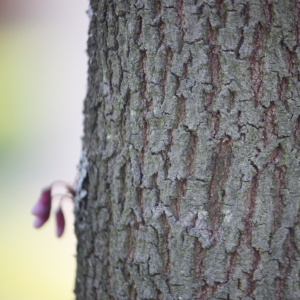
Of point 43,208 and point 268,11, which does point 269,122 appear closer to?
point 268,11

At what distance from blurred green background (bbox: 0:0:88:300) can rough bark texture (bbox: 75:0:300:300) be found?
2.28m

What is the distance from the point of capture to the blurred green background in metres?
3.54

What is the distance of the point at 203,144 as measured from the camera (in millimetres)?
1210

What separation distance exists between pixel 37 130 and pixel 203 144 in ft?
12.4

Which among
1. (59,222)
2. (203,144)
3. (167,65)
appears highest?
(167,65)

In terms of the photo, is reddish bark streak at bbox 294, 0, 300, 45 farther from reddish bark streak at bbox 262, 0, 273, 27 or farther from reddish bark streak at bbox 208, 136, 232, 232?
reddish bark streak at bbox 208, 136, 232, 232

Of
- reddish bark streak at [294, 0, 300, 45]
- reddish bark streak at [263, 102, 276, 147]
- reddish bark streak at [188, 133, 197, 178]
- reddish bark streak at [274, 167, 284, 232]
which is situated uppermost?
reddish bark streak at [294, 0, 300, 45]

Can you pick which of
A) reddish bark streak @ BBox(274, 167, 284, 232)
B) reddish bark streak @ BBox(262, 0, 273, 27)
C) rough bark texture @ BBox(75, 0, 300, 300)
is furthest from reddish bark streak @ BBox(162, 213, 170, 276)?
reddish bark streak @ BBox(262, 0, 273, 27)

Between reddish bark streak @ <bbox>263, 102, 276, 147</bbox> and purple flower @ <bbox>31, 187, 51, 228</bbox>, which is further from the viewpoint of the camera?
purple flower @ <bbox>31, 187, 51, 228</bbox>

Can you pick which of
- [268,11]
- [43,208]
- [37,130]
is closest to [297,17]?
[268,11]

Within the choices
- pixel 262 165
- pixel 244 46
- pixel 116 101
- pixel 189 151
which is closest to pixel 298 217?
pixel 262 165

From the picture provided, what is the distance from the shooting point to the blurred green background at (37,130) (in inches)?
139

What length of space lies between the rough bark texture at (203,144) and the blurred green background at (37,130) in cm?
228

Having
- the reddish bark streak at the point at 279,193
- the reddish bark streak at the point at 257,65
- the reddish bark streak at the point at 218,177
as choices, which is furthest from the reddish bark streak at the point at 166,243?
the reddish bark streak at the point at 257,65
